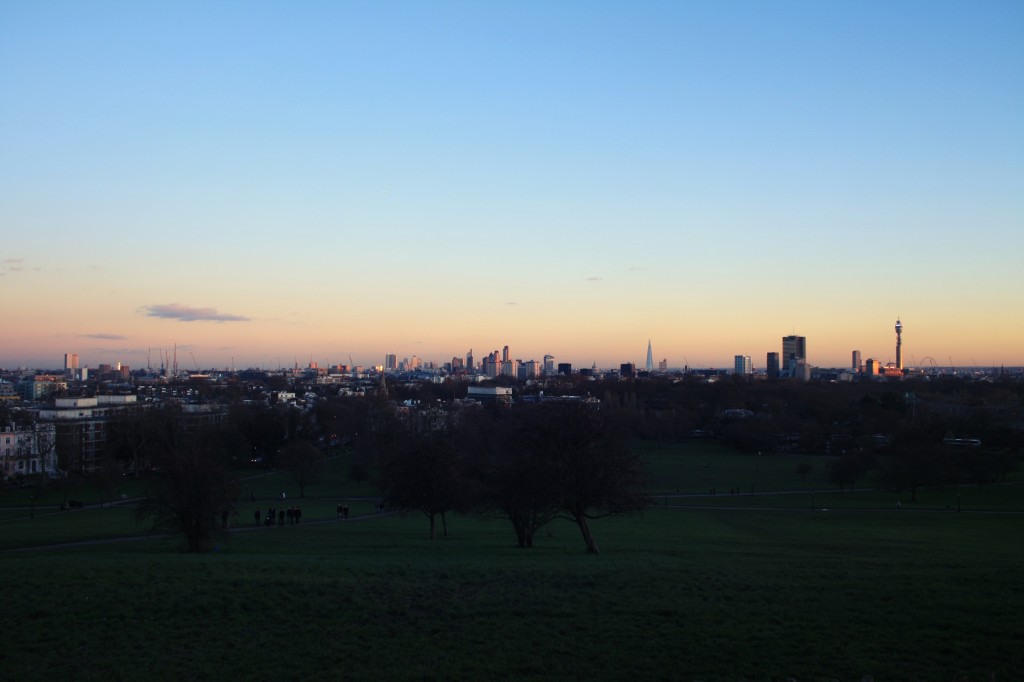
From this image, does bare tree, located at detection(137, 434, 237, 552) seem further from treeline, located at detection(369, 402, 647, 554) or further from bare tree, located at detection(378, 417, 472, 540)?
treeline, located at detection(369, 402, 647, 554)

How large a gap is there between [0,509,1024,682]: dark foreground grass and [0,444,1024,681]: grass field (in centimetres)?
4

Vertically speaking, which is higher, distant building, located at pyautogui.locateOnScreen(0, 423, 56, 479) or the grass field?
the grass field

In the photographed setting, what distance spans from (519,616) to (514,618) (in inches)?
7.3

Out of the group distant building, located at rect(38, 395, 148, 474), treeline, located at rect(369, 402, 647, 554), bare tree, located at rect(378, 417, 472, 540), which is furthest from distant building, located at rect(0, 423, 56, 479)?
treeline, located at rect(369, 402, 647, 554)

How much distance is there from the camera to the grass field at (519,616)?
1163cm

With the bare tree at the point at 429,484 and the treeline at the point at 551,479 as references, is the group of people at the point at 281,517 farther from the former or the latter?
the treeline at the point at 551,479

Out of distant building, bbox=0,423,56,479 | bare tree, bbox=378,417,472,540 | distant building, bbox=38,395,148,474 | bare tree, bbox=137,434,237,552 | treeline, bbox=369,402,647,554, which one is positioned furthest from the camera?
distant building, bbox=38,395,148,474

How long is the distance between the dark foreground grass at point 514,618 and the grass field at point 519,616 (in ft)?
0.14

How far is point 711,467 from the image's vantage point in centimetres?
7406

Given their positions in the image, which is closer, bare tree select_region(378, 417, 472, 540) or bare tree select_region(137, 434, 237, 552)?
bare tree select_region(137, 434, 237, 552)

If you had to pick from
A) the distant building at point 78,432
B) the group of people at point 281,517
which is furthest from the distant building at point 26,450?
the group of people at point 281,517

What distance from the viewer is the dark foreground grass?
11.6m

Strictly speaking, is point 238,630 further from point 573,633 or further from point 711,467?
point 711,467

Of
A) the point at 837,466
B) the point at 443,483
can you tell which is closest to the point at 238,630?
the point at 443,483
